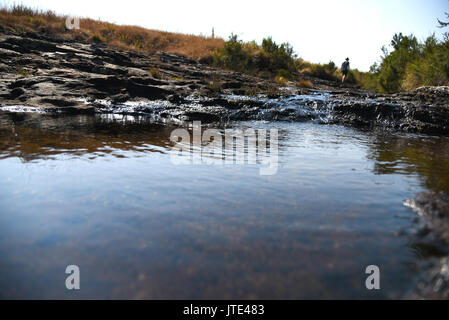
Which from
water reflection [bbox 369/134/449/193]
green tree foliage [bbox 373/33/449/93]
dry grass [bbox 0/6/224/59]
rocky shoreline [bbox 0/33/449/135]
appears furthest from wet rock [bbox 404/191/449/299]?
dry grass [bbox 0/6/224/59]

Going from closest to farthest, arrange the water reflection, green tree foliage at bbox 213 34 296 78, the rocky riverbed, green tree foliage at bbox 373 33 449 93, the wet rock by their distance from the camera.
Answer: the wet rock → the water reflection → the rocky riverbed → green tree foliage at bbox 373 33 449 93 → green tree foliage at bbox 213 34 296 78

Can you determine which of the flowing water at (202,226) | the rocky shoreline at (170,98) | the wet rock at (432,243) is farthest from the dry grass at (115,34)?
the wet rock at (432,243)

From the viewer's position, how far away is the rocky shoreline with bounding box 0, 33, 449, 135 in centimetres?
990

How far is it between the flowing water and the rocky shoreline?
617 centimetres

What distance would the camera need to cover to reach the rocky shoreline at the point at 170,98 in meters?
9.90

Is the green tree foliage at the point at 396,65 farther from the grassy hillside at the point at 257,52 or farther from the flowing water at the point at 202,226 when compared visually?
the flowing water at the point at 202,226

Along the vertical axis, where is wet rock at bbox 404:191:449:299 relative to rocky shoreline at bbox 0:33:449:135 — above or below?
below

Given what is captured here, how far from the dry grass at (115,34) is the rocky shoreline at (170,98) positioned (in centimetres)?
826

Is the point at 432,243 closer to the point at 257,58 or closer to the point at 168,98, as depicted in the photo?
the point at 168,98

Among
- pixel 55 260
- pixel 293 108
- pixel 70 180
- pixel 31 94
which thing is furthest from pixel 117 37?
pixel 55 260

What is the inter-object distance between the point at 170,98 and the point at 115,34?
1900 centimetres

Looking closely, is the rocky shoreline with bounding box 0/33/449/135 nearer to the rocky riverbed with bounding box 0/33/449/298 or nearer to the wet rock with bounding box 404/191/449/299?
the rocky riverbed with bounding box 0/33/449/298

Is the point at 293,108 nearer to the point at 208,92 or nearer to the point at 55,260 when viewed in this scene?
the point at 208,92

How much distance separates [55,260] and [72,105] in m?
10.3
